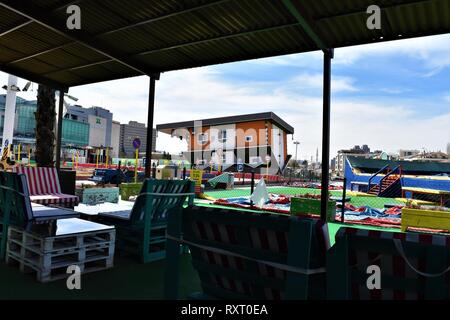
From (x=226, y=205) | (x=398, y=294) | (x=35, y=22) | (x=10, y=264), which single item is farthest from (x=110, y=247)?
Result: (x=226, y=205)

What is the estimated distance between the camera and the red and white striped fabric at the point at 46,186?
715 cm

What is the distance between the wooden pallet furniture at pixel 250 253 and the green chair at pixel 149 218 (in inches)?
82.1

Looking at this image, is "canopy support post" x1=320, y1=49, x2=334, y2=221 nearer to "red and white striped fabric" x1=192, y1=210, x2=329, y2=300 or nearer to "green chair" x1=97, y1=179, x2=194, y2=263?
"green chair" x1=97, y1=179, x2=194, y2=263

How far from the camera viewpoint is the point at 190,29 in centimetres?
654

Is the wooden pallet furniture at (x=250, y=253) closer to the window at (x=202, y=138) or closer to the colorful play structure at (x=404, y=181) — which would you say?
the colorful play structure at (x=404, y=181)

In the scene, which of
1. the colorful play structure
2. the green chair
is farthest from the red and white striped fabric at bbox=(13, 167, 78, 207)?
the colorful play structure

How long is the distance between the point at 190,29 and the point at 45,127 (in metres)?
7.08

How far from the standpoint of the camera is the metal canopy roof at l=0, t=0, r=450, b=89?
537cm

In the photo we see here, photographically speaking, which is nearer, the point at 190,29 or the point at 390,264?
the point at 390,264

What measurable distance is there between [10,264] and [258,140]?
34.7 metres

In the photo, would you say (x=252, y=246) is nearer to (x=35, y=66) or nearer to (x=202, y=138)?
(x=35, y=66)

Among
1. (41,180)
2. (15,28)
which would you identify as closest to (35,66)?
(15,28)

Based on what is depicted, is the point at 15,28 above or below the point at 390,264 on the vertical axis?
above

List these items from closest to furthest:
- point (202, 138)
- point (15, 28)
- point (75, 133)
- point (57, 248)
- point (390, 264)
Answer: point (390, 264) → point (57, 248) → point (15, 28) → point (202, 138) → point (75, 133)
